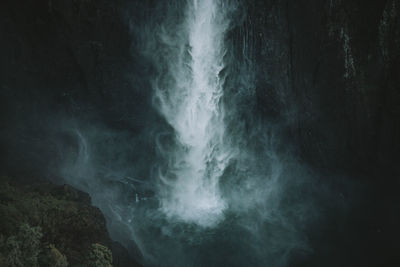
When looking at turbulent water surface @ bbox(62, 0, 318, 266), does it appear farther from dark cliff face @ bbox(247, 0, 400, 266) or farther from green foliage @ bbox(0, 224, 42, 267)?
green foliage @ bbox(0, 224, 42, 267)

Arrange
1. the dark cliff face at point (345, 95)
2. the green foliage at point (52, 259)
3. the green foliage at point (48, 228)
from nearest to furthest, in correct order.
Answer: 1. the green foliage at point (48, 228)
2. the green foliage at point (52, 259)
3. the dark cliff face at point (345, 95)

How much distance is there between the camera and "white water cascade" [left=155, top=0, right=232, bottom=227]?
1168 cm

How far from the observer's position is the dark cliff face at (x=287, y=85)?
960 centimetres

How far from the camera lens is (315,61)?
10422 millimetres

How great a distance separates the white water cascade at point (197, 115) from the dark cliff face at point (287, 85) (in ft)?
2.92

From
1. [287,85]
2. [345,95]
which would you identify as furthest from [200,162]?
[345,95]

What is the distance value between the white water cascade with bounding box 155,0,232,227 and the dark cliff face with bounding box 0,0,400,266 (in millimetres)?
889

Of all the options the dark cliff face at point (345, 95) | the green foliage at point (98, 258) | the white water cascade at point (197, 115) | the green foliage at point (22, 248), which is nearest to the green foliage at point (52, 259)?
the green foliage at point (22, 248)

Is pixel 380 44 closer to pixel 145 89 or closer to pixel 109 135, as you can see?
pixel 145 89

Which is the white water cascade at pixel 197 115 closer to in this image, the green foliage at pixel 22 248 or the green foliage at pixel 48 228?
the green foliage at pixel 48 228

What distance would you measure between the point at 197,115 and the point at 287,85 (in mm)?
3371

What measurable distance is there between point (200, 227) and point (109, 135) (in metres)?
4.70

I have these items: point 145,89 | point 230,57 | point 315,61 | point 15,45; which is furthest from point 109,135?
point 315,61

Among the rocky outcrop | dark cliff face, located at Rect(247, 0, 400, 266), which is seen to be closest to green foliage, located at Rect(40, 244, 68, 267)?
the rocky outcrop
